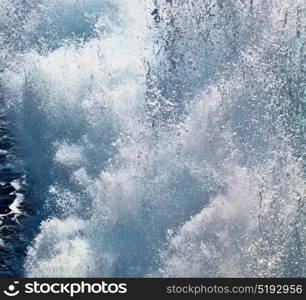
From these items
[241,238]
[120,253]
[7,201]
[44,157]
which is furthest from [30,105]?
[241,238]

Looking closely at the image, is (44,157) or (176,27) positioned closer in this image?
(44,157)

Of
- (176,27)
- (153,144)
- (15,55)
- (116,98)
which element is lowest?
(153,144)

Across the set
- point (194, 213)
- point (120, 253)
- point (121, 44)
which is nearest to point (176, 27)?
point (121, 44)

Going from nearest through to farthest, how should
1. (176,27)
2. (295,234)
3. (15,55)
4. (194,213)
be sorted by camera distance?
(295,234) → (194,213) → (176,27) → (15,55)

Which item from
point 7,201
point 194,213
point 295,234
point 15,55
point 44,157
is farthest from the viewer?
point 15,55

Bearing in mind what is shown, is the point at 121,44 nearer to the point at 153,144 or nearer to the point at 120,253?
the point at 153,144

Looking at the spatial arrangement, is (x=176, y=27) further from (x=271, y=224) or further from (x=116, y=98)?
(x=271, y=224)

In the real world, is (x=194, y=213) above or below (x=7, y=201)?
below
